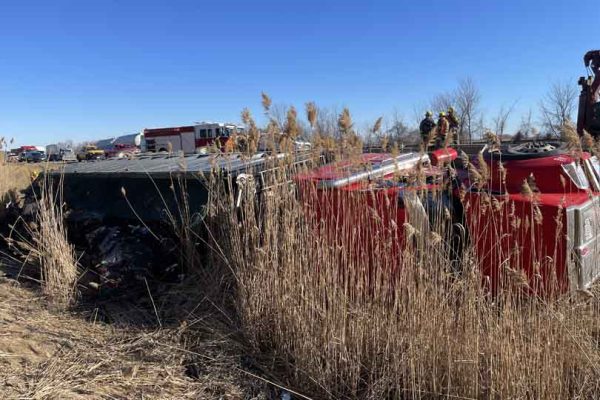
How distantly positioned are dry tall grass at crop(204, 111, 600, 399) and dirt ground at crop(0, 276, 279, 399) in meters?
0.26

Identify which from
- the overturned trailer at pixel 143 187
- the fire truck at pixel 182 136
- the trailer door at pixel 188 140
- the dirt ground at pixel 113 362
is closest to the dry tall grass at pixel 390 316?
the dirt ground at pixel 113 362

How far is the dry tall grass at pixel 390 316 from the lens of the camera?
212cm

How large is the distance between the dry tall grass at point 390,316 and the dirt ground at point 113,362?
0.87 ft

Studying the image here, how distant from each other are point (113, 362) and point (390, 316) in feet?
5.33

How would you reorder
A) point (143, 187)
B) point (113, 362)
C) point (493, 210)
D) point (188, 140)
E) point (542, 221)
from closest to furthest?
point (493, 210) < point (542, 221) < point (113, 362) < point (143, 187) < point (188, 140)

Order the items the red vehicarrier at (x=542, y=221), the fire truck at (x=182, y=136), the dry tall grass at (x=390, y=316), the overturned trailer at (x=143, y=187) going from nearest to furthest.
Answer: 1. the dry tall grass at (x=390, y=316)
2. the red vehicarrier at (x=542, y=221)
3. the overturned trailer at (x=143, y=187)
4. the fire truck at (x=182, y=136)

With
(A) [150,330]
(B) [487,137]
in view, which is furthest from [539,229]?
(A) [150,330]

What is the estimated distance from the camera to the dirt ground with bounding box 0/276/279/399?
2.44 meters

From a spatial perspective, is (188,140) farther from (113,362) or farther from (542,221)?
(542,221)

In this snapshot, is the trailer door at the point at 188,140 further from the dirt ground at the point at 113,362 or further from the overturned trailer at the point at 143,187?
the dirt ground at the point at 113,362

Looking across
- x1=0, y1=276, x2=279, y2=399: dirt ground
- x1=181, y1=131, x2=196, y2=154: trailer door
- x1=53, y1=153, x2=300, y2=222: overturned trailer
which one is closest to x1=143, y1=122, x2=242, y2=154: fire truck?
x1=181, y1=131, x2=196, y2=154: trailer door

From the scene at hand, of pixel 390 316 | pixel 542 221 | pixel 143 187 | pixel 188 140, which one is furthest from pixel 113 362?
pixel 188 140

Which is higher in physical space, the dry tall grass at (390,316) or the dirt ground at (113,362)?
the dry tall grass at (390,316)

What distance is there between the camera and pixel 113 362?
274cm
